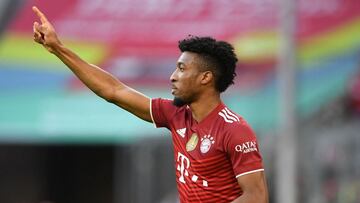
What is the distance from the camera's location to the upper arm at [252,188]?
8.78 m

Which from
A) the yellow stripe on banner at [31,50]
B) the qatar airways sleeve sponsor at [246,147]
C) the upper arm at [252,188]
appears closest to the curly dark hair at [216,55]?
the qatar airways sleeve sponsor at [246,147]

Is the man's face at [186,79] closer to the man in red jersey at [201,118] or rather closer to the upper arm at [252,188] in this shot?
the man in red jersey at [201,118]

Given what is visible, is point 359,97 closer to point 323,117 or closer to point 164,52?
point 323,117

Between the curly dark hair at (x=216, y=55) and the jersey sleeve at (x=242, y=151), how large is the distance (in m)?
0.53

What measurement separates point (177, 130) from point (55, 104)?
37.4 ft

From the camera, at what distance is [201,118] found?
929cm

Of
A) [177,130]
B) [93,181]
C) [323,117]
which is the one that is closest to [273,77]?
[323,117]

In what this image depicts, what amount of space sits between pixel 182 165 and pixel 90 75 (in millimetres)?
964

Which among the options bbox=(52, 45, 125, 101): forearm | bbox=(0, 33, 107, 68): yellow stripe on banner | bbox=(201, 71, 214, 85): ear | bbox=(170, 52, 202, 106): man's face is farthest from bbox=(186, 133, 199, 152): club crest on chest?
bbox=(0, 33, 107, 68): yellow stripe on banner

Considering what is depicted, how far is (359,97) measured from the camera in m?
21.5

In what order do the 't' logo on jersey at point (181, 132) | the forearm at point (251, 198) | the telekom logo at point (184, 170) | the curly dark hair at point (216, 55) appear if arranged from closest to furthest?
the forearm at point (251, 198)
the telekom logo at point (184, 170)
the curly dark hair at point (216, 55)
the 't' logo on jersey at point (181, 132)

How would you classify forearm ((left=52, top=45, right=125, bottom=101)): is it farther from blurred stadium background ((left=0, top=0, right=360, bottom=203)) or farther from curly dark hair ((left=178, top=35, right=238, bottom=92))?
blurred stadium background ((left=0, top=0, right=360, bottom=203))

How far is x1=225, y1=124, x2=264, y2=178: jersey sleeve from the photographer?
8.84m

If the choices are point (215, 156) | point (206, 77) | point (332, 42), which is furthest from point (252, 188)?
point (332, 42)
